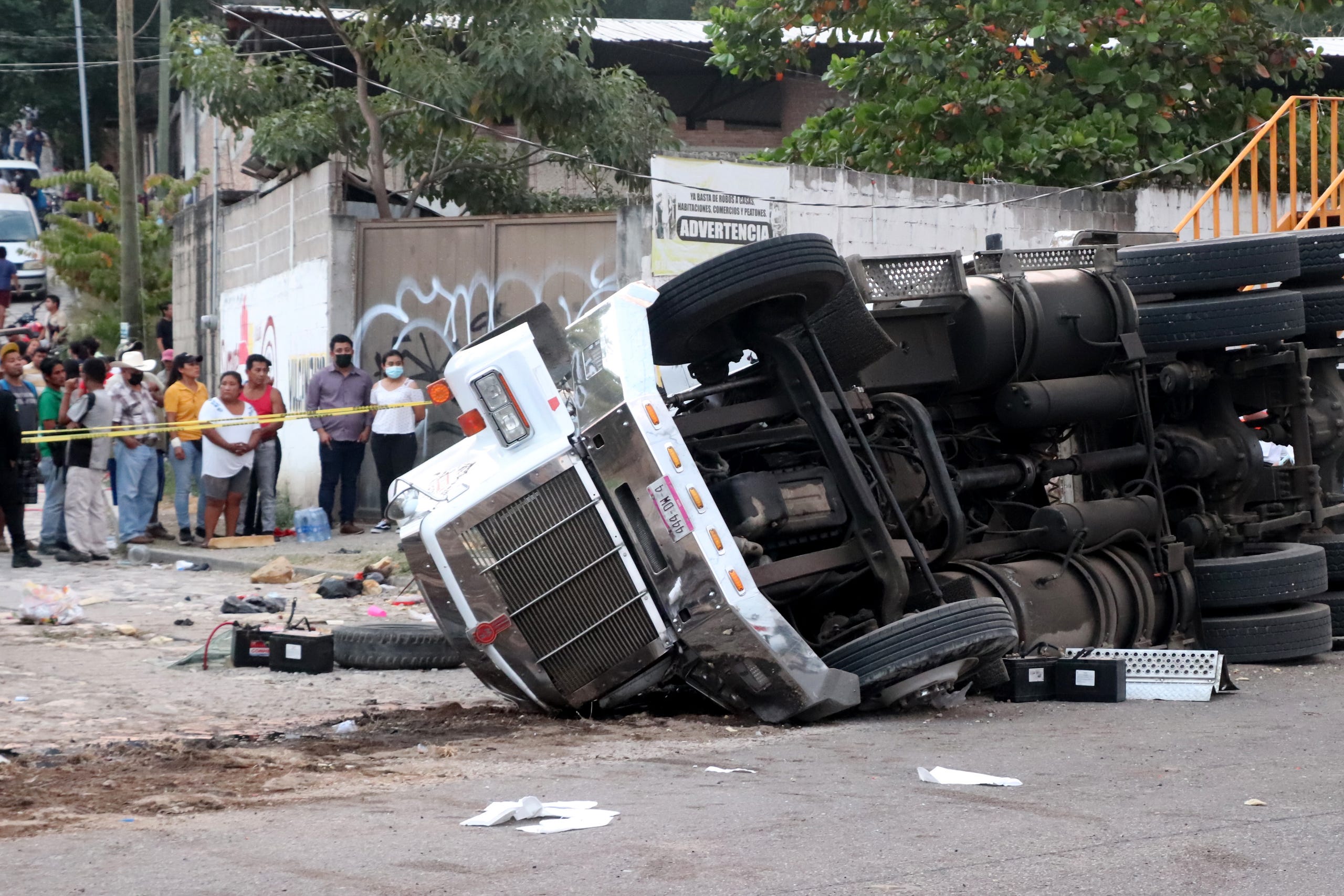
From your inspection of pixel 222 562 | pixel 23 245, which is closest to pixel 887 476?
pixel 222 562

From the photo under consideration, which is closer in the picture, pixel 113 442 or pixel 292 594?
pixel 292 594

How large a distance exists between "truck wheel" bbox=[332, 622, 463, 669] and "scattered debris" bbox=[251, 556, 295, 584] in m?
4.02

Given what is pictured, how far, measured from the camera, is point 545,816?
482cm

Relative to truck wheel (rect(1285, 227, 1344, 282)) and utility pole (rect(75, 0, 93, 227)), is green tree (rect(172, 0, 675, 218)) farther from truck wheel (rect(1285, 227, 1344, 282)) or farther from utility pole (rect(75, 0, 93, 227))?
utility pole (rect(75, 0, 93, 227))

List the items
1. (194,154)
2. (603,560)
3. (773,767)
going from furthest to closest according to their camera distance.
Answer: (194,154) < (603,560) < (773,767)

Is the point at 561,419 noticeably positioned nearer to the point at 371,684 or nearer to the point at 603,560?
the point at 603,560

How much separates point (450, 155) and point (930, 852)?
14193 mm

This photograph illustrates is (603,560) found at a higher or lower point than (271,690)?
higher

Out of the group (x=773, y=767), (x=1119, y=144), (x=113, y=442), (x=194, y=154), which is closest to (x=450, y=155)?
(x=113, y=442)

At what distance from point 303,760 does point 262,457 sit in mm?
9274

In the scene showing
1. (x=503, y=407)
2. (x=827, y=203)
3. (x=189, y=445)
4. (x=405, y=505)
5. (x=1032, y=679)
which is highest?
(x=827, y=203)

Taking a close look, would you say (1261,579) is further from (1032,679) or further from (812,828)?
(812,828)

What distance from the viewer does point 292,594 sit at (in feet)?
38.1

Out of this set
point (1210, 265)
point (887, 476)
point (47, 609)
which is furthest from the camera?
point (47, 609)
